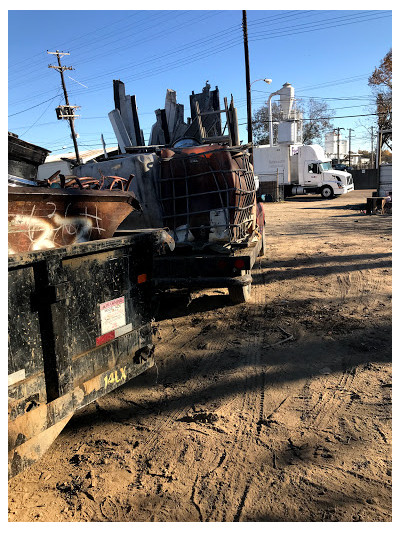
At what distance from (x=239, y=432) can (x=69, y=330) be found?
1610 mm

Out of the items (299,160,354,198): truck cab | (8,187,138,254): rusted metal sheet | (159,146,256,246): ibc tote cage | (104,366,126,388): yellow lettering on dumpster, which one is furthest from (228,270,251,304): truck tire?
(299,160,354,198): truck cab

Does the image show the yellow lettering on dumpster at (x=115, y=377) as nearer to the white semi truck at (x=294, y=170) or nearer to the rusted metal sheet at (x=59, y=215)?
the rusted metal sheet at (x=59, y=215)

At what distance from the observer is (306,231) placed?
14148mm

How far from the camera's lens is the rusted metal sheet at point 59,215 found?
2.50m

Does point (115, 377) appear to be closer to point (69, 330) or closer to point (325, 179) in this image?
point (69, 330)

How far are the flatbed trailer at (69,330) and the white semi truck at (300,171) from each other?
88.8ft

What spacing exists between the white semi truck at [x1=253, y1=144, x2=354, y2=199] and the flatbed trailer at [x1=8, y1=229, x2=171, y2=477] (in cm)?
→ 2705

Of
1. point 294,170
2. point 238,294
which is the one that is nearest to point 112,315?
point 238,294

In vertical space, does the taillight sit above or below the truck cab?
below

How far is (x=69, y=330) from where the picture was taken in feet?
8.29

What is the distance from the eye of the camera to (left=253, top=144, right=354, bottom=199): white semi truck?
2964 cm

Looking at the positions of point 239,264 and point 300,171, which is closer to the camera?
point 239,264

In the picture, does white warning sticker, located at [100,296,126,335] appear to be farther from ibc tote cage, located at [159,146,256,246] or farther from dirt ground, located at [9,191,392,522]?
ibc tote cage, located at [159,146,256,246]

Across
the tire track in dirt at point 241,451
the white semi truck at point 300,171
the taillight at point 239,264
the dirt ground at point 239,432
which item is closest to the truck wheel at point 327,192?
the white semi truck at point 300,171
